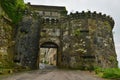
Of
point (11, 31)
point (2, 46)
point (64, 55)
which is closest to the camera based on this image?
point (2, 46)

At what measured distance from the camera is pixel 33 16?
3047cm

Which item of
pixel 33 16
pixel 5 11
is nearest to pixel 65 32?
pixel 33 16

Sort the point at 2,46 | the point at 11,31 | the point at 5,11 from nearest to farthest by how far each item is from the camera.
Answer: the point at 2,46 < the point at 5,11 < the point at 11,31

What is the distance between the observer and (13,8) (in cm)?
2600

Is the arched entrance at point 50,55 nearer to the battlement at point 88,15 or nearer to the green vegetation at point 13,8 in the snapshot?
the battlement at point 88,15

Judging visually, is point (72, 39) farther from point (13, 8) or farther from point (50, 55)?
point (50, 55)

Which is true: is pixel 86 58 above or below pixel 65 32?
below

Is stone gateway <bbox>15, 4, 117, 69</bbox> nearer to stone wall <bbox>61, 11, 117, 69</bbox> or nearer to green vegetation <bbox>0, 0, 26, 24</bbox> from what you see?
stone wall <bbox>61, 11, 117, 69</bbox>

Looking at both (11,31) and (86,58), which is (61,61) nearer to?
(86,58)

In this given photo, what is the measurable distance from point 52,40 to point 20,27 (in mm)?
4055

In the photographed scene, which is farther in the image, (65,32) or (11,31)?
(65,32)

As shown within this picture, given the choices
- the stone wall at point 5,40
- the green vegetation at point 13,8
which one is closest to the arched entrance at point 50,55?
the green vegetation at point 13,8

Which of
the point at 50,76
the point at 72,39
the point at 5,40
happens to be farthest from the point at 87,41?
the point at 50,76

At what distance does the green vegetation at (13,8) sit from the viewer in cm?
2416
